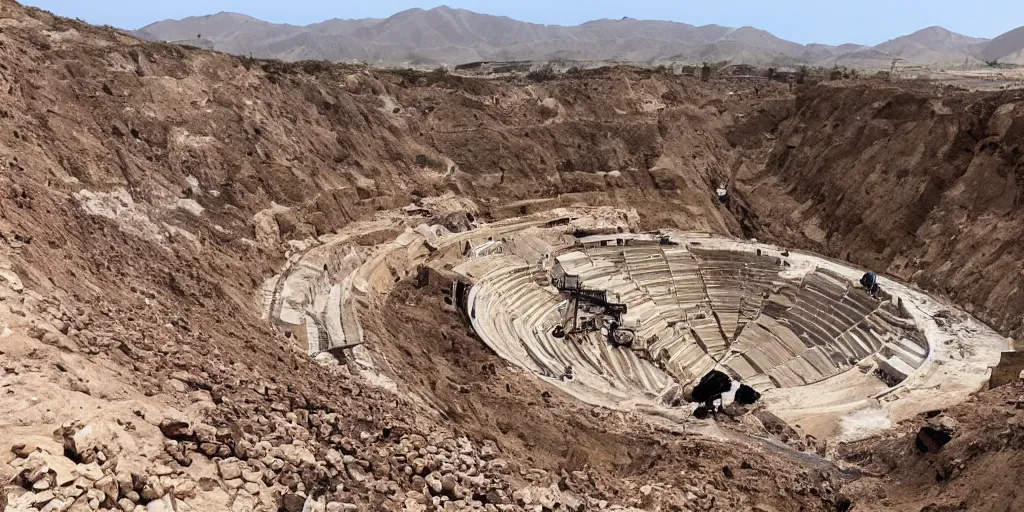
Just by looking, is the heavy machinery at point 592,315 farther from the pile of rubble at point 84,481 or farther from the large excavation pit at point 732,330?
the pile of rubble at point 84,481

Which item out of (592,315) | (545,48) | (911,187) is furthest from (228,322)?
(545,48)

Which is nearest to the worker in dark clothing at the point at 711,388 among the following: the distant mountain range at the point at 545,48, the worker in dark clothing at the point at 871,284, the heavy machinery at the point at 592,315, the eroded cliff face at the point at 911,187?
the heavy machinery at the point at 592,315

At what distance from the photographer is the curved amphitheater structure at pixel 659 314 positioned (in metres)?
19.9

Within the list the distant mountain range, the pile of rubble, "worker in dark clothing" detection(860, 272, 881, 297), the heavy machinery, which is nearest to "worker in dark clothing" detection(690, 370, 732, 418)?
the heavy machinery

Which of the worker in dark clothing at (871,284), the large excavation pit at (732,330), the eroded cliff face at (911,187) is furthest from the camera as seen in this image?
the worker in dark clothing at (871,284)

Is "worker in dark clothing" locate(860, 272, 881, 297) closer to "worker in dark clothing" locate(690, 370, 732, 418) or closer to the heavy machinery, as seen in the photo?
"worker in dark clothing" locate(690, 370, 732, 418)

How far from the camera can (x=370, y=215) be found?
104 feet

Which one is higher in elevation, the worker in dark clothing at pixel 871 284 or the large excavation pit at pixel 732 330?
the worker in dark clothing at pixel 871 284

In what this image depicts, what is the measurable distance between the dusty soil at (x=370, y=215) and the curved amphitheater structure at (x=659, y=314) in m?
1.48

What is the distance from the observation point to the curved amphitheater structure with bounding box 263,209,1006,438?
19.9m

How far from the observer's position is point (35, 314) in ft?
32.7

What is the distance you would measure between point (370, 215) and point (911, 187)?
96.7ft

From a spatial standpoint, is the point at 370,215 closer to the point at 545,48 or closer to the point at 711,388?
the point at 711,388

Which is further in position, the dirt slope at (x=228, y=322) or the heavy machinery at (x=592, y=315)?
the heavy machinery at (x=592, y=315)
